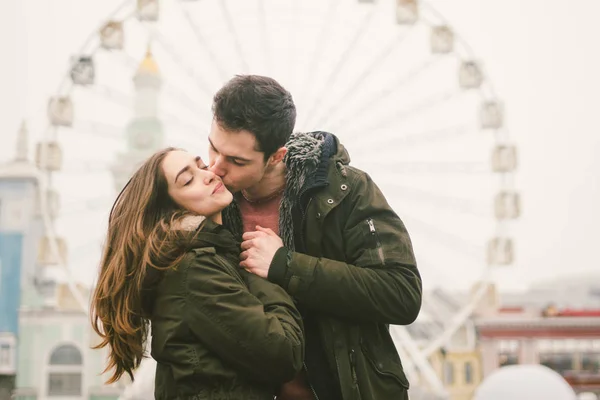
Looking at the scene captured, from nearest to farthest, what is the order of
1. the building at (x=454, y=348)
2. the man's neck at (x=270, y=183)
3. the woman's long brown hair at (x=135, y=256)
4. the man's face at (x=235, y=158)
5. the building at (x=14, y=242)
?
the woman's long brown hair at (x=135, y=256) < the man's face at (x=235, y=158) < the man's neck at (x=270, y=183) < the building at (x=14, y=242) < the building at (x=454, y=348)

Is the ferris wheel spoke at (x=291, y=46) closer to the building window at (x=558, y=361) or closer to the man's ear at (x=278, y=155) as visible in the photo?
the building window at (x=558, y=361)

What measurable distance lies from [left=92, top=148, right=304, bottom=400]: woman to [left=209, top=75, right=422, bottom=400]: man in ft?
0.23

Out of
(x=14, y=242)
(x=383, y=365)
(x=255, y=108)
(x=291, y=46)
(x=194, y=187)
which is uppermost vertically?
(x=291, y=46)

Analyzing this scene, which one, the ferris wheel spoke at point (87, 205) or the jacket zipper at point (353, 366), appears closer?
the jacket zipper at point (353, 366)

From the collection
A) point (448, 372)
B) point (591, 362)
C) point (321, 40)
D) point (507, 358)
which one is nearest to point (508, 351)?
point (507, 358)

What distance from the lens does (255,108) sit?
1.96m

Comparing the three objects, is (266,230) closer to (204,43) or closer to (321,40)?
(204,43)

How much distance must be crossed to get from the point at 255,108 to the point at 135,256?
1.31 feet

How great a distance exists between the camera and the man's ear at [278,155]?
2.05 metres

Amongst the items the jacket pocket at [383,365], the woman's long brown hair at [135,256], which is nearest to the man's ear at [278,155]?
the woman's long brown hair at [135,256]

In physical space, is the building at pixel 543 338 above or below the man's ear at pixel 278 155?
below

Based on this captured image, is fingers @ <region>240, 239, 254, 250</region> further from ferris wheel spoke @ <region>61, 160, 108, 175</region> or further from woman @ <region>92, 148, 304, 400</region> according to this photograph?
ferris wheel spoke @ <region>61, 160, 108, 175</region>

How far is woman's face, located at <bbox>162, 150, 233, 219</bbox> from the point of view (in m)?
1.94

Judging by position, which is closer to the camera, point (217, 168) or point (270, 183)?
point (217, 168)
